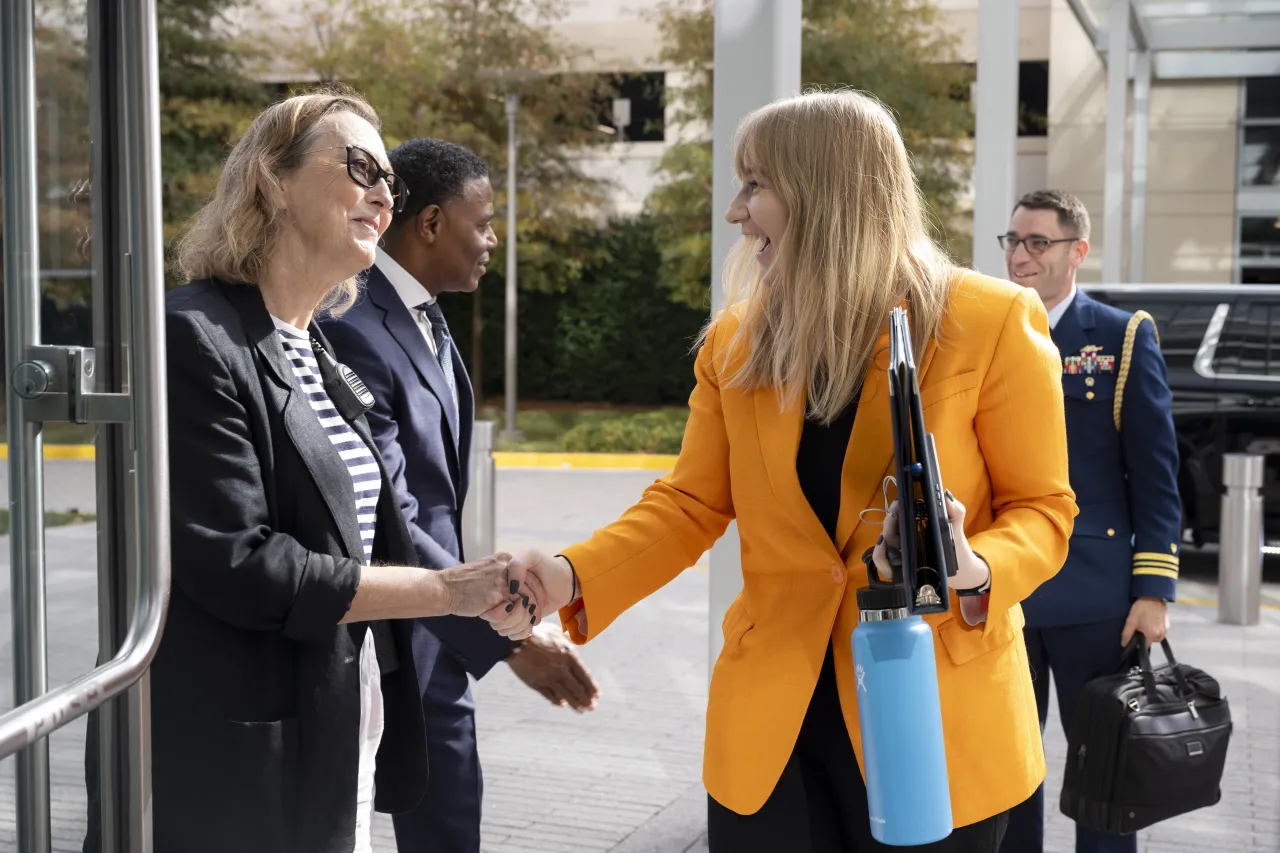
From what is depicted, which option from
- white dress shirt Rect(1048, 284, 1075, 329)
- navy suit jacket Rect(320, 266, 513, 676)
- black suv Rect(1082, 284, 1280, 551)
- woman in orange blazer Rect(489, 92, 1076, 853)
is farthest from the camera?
black suv Rect(1082, 284, 1280, 551)

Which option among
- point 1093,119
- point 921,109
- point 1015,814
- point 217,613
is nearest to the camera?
point 217,613

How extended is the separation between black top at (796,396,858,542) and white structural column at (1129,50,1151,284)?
594 inches

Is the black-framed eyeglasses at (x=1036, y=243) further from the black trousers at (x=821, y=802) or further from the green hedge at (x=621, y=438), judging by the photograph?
the green hedge at (x=621, y=438)

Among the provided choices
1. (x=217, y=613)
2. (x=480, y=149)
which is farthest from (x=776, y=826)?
(x=480, y=149)

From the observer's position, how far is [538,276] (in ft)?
79.7

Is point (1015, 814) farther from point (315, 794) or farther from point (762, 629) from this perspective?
point (315, 794)

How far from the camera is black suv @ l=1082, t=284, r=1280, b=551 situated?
30.5 feet

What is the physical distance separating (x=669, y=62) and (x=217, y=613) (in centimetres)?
2278

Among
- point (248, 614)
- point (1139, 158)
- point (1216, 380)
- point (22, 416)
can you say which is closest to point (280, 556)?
point (248, 614)

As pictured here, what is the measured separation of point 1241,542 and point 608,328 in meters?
18.5

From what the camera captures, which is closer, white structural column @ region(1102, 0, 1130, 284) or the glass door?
the glass door

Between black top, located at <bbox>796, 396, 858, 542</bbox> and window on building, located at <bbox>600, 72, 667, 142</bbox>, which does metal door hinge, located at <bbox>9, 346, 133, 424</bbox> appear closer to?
black top, located at <bbox>796, 396, 858, 542</bbox>

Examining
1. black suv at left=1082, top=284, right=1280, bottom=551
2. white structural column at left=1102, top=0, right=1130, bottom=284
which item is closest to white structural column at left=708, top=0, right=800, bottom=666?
black suv at left=1082, top=284, right=1280, bottom=551

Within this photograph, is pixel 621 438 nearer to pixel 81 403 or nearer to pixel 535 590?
pixel 535 590
